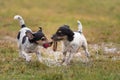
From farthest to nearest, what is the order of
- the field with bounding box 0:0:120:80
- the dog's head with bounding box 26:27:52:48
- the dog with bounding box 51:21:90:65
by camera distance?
the dog with bounding box 51:21:90:65, the dog's head with bounding box 26:27:52:48, the field with bounding box 0:0:120:80

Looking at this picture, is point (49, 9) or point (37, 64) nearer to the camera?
point (37, 64)

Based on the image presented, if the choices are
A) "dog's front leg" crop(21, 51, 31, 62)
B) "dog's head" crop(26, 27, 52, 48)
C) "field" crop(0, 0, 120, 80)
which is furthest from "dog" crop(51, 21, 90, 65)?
"dog's front leg" crop(21, 51, 31, 62)

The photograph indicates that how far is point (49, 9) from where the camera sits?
33500 millimetres

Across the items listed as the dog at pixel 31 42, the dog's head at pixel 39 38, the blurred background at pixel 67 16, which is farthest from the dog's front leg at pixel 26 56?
the blurred background at pixel 67 16

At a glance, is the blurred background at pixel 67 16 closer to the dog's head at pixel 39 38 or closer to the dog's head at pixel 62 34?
the dog's head at pixel 62 34

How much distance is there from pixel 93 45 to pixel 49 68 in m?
7.90

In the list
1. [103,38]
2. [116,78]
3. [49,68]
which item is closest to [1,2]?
[103,38]

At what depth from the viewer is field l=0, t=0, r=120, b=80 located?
1220 cm

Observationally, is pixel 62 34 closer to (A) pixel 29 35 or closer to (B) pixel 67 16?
(A) pixel 29 35

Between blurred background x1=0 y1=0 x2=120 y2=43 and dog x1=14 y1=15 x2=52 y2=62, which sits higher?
blurred background x1=0 y1=0 x2=120 y2=43

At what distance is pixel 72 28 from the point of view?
1058 inches

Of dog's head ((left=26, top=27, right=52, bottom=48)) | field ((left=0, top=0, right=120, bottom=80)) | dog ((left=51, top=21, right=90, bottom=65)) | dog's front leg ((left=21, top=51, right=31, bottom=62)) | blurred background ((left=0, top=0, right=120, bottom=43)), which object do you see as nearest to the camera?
field ((left=0, top=0, right=120, bottom=80))

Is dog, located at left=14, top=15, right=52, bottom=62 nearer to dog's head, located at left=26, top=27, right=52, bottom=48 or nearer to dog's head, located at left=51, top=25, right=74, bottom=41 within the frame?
dog's head, located at left=26, top=27, right=52, bottom=48

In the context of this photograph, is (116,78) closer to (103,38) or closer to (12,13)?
(103,38)
